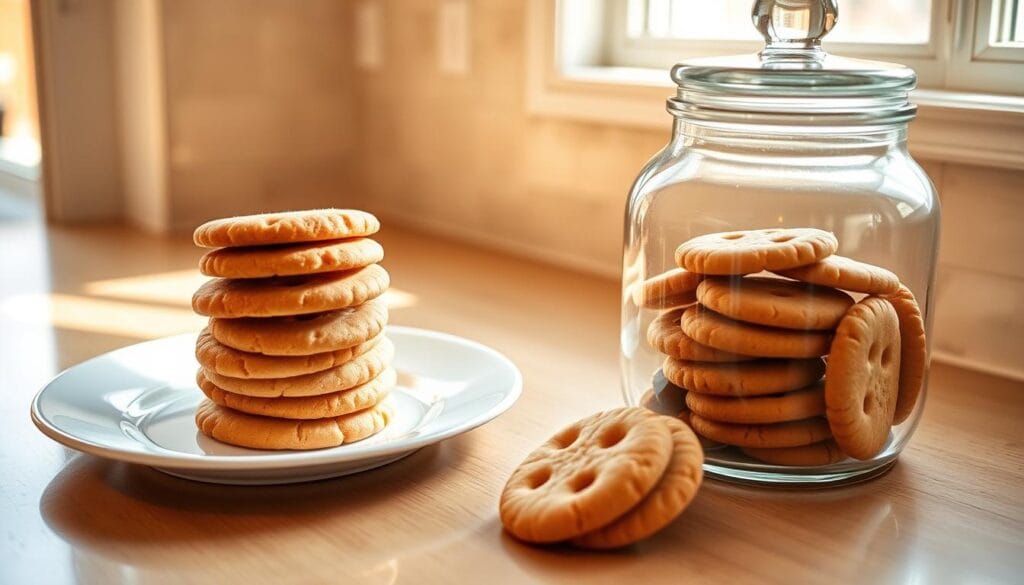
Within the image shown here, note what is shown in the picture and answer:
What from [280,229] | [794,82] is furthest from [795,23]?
[280,229]

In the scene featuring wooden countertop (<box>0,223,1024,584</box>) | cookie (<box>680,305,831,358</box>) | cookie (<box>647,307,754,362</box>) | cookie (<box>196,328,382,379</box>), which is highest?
cookie (<box>680,305,831,358</box>)

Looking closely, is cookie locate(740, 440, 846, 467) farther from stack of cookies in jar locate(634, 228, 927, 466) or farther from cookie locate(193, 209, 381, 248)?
cookie locate(193, 209, 381, 248)

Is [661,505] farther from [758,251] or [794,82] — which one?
[794,82]

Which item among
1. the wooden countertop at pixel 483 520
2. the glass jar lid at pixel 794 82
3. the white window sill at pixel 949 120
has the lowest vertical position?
the wooden countertop at pixel 483 520

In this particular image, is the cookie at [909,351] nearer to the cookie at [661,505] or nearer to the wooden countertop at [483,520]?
the wooden countertop at [483,520]

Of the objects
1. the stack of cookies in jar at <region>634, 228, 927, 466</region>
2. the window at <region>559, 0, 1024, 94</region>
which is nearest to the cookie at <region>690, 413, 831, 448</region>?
the stack of cookies in jar at <region>634, 228, 927, 466</region>

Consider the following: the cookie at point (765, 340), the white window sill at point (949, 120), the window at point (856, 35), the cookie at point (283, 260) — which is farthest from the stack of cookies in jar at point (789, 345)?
the window at point (856, 35)
